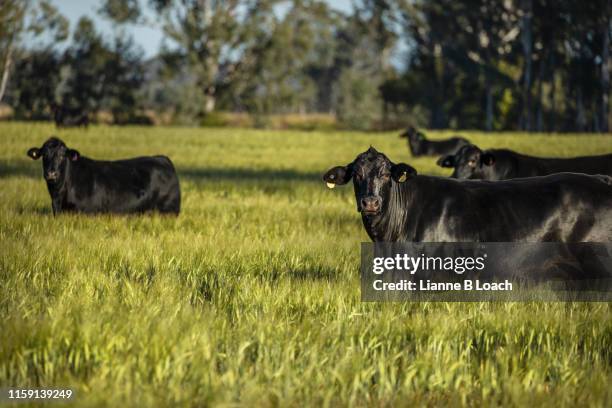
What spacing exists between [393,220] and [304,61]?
221 ft

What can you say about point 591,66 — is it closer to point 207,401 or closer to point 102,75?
point 102,75

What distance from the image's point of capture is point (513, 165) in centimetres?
1123

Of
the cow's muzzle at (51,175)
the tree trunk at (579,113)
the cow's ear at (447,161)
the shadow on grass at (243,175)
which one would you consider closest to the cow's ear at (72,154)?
the cow's muzzle at (51,175)

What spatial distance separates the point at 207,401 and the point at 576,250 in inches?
158

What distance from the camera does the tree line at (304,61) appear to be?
6019cm

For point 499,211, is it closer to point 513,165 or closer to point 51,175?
point 513,165

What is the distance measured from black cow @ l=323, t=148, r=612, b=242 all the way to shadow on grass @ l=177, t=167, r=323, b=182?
36.5ft

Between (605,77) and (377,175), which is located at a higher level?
(605,77)

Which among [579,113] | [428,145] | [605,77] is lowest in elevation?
[428,145]

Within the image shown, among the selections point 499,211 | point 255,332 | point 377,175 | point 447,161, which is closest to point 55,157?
point 447,161

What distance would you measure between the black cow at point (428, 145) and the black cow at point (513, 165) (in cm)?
1824

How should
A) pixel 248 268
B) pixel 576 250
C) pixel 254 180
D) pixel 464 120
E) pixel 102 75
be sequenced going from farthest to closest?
pixel 464 120 → pixel 102 75 → pixel 254 180 → pixel 248 268 → pixel 576 250

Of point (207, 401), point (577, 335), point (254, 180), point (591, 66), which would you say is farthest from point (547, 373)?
point (591, 66)

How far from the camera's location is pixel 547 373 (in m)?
4.46
